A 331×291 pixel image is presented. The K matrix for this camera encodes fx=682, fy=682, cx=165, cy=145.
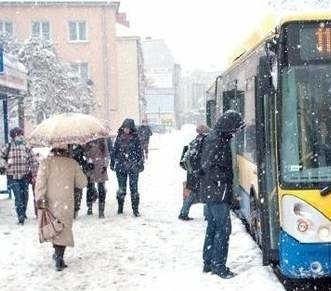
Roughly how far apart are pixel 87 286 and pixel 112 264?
3.37ft

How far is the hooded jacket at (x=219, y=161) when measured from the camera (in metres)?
7.34

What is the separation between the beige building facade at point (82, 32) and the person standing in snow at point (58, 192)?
1536 inches

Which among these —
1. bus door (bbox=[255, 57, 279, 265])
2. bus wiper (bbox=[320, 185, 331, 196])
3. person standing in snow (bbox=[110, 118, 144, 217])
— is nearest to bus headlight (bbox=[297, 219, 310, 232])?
bus wiper (bbox=[320, 185, 331, 196])

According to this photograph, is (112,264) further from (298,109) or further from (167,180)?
(167,180)

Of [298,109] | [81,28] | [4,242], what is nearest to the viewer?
[298,109]

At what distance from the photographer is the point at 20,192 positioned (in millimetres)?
11719

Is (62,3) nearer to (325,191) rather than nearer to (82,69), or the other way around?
(82,69)

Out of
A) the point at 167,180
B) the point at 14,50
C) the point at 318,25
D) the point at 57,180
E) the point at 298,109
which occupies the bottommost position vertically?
the point at 167,180

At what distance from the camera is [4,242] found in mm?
10258

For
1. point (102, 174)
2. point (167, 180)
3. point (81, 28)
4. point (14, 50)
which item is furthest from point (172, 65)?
point (102, 174)

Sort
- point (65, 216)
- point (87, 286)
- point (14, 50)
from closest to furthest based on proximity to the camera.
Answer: point (87, 286)
point (65, 216)
point (14, 50)

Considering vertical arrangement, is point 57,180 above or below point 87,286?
above

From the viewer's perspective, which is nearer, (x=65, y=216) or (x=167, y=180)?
(x=65, y=216)

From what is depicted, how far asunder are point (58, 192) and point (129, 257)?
4.63 feet
